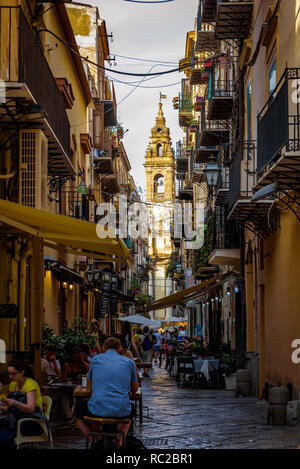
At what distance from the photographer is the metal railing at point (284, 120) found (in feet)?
36.8

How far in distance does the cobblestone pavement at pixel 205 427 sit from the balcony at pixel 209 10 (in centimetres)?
1100

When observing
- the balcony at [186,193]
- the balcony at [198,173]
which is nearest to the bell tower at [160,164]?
the balcony at [186,193]

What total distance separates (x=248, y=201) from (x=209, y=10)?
9.71 metres

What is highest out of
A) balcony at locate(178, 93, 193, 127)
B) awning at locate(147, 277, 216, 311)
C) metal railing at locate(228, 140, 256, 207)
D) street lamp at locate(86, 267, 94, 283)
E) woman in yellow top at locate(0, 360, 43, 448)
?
balcony at locate(178, 93, 193, 127)

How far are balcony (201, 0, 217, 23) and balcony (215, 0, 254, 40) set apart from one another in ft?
10.3

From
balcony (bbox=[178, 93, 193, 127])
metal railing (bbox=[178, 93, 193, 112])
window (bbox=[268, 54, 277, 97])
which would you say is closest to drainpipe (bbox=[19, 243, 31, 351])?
window (bbox=[268, 54, 277, 97])

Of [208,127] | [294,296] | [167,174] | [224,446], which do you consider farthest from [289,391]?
[167,174]

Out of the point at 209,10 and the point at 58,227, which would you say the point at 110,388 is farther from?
the point at 209,10

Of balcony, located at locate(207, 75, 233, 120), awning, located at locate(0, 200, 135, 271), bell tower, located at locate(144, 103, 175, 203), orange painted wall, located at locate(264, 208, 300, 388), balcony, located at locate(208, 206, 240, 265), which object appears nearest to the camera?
awning, located at locate(0, 200, 135, 271)

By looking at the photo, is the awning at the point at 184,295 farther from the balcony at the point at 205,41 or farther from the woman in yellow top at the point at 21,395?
the woman in yellow top at the point at 21,395

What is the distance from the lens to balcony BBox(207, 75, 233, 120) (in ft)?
79.5

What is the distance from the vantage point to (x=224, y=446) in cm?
1090

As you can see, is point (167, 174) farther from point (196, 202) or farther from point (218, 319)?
point (218, 319)

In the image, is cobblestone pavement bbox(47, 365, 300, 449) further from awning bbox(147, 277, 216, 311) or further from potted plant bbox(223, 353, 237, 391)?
awning bbox(147, 277, 216, 311)
